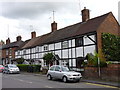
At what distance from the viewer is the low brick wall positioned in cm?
1622

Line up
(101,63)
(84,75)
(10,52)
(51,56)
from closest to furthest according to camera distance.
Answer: (101,63)
(84,75)
(51,56)
(10,52)

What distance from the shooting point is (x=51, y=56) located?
27906mm

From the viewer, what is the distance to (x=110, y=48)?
2364 cm

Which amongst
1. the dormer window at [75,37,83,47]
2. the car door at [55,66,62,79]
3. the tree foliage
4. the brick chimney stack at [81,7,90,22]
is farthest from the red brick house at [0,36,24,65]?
the car door at [55,66,62,79]

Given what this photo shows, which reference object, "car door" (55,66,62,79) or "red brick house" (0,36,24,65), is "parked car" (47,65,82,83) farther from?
"red brick house" (0,36,24,65)

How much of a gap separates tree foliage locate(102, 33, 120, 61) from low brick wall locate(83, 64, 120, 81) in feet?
16.7

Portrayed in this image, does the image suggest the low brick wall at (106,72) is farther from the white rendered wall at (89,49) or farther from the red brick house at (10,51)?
the red brick house at (10,51)

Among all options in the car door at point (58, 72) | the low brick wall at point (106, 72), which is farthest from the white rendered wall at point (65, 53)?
the car door at point (58, 72)

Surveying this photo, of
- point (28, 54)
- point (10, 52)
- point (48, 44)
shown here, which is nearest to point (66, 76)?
point (48, 44)

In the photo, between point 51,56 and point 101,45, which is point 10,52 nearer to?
point 51,56

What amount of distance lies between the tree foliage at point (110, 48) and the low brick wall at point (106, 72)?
5088 millimetres

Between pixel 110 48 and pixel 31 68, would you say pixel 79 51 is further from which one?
pixel 31 68

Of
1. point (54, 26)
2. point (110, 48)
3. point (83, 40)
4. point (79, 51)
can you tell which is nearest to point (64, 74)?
point (79, 51)

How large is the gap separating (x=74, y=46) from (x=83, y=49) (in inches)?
85.3
